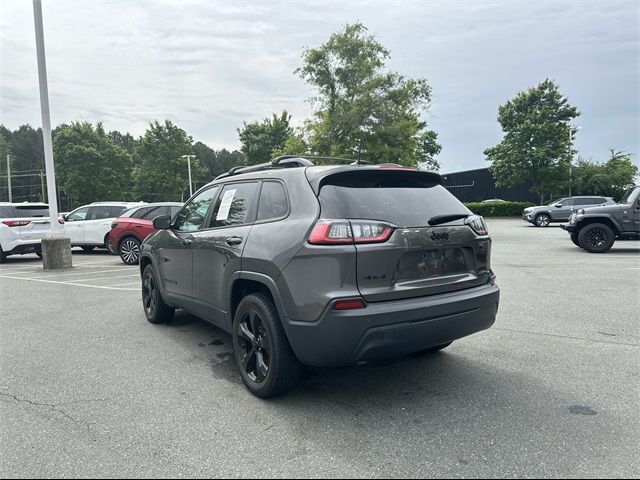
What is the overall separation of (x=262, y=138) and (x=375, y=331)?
4450 cm

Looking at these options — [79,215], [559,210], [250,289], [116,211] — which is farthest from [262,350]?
[559,210]

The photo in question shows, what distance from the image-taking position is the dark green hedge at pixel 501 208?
117ft

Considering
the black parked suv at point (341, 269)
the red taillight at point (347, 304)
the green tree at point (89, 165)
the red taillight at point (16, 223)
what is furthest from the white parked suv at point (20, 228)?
the green tree at point (89, 165)

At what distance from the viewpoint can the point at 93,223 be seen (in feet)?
46.7

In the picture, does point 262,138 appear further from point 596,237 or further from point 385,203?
point 385,203

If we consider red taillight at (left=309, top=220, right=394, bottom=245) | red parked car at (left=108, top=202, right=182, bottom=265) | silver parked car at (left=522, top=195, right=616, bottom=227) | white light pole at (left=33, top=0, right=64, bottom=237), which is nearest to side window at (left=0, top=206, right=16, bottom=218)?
white light pole at (left=33, top=0, right=64, bottom=237)

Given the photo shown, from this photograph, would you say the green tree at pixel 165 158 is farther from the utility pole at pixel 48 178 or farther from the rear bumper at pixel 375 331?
the rear bumper at pixel 375 331

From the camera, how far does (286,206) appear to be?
331cm

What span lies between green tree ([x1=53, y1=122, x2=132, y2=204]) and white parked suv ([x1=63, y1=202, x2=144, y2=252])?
3604 cm

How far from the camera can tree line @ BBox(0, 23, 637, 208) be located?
65.3 ft

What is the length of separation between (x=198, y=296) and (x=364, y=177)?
2.06 meters

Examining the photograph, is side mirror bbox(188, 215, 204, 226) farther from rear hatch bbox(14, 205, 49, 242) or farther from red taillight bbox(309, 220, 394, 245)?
rear hatch bbox(14, 205, 49, 242)

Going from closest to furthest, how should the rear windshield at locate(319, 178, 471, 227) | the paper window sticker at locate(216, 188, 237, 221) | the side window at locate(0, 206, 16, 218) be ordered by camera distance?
the rear windshield at locate(319, 178, 471, 227) → the paper window sticker at locate(216, 188, 237, 221) → the side window at locate(0, 206, 16, 218)

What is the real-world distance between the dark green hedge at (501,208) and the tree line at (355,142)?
2.94m
